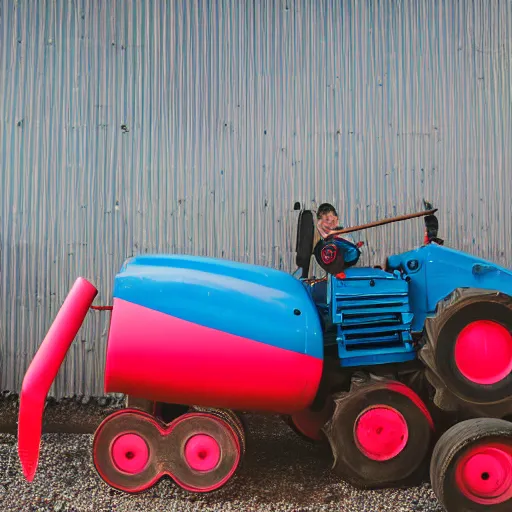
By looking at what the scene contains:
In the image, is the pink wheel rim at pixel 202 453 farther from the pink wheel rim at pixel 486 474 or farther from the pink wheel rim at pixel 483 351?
the pink wheel rim at pixel 483 351

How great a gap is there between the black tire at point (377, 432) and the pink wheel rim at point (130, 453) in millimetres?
818

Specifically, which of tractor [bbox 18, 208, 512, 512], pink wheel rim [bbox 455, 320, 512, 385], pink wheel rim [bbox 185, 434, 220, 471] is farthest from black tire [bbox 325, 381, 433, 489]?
pink wheel rim [bbox 185, 434, 220, 471]

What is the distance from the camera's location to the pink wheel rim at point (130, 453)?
268 centimetres

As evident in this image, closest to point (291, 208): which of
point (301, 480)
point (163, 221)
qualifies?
point (163, 221)

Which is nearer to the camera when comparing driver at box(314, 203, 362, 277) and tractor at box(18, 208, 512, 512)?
tractor at box(18, 208, 512, 512)

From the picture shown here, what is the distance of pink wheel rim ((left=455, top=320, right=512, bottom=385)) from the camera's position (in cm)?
261

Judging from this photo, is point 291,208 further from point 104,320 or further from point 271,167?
point 104,320

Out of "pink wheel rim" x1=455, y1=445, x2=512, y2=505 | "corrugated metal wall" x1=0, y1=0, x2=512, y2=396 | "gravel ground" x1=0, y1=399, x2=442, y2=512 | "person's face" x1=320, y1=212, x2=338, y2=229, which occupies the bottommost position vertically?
"gravel ground" x1=0, y1=399, x2=442, y2=512

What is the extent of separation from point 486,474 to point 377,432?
45 cm

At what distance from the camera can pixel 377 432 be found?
8.63ft

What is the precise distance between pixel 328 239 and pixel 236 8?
6.89 ft

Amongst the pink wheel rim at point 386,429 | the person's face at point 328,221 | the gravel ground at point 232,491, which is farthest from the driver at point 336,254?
the gravel ground at point 232,491

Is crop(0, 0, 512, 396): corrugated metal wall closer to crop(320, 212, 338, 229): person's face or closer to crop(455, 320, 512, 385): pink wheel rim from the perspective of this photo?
crop(320, 212, 338, 229): person's face

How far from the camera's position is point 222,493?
2.74 m
